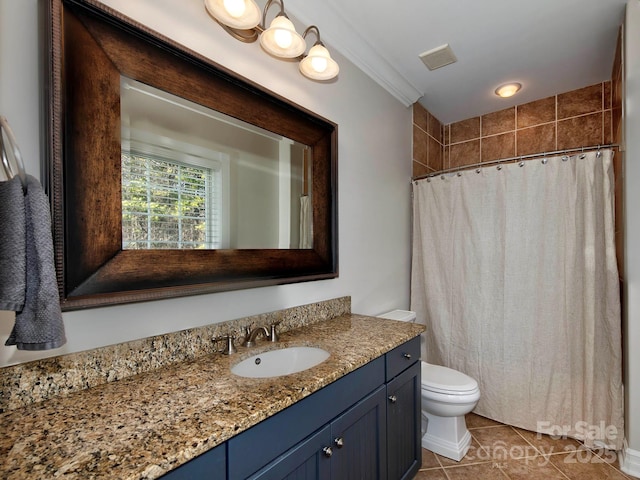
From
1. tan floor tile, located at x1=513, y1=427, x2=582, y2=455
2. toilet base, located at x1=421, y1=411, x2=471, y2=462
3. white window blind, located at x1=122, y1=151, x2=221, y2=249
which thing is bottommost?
tan floor tile, located at x1=513, y1=427, x2=582, y2=455

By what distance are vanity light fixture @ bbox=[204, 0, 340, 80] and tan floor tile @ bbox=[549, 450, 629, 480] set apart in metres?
2.41

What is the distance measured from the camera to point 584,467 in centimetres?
179

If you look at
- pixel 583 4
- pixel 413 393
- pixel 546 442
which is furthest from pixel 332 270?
pixel 583 4

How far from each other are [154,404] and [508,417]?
230 cm

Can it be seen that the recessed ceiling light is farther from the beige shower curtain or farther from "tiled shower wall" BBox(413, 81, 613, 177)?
the beige shower curtain

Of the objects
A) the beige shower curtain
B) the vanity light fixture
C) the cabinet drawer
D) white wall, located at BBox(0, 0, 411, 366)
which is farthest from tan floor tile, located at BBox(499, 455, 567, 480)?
the vanity light fixture

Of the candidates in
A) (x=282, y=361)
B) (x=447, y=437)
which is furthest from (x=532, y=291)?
(x=282, y=361)

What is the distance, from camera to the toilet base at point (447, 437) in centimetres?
191

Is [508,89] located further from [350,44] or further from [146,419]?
[146,419]

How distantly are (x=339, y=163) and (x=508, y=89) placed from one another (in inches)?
65.0

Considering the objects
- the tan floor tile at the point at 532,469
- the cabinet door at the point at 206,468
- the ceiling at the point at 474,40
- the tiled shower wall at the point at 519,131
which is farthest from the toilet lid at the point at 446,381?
the ceiling at the point at 474,40

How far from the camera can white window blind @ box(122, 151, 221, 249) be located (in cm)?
103

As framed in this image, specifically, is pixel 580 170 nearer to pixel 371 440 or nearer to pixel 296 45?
pixel 296 45

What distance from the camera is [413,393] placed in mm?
1620
